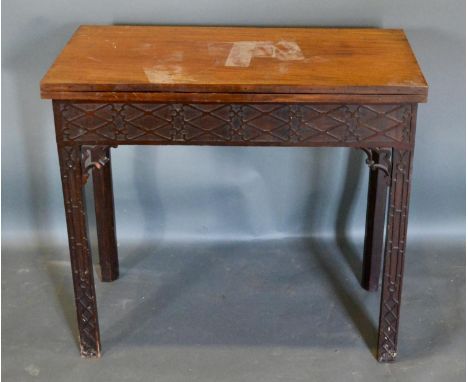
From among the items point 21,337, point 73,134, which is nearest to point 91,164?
point 73,134

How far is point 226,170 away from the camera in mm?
2982

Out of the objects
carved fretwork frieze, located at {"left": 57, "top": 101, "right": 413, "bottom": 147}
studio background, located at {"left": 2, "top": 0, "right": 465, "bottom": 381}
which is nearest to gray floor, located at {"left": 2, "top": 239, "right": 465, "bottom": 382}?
studio background, located at {"left": 2, "top": 0, "right": 465, "bottom": 381}

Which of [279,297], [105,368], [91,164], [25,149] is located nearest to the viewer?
[91,164]

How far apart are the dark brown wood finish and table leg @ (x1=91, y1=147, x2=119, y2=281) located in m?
0.86

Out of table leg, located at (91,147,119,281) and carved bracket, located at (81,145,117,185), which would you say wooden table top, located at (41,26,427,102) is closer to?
carved bracket, located at (81,145,117,185)

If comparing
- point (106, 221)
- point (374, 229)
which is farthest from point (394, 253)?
point (106, 221)

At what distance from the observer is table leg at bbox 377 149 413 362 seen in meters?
2.21

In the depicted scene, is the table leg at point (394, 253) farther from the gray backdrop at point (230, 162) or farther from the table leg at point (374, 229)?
the gray backdrop at point (230, 162)

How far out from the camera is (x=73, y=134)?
2186mm

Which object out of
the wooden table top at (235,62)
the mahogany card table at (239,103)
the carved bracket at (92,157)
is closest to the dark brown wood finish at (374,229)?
the mahogany card table at (239,103)

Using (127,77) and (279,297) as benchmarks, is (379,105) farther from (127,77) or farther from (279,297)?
(279,297)

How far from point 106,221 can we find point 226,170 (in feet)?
1.58

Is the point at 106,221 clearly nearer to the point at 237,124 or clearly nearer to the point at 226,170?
the point at 226,170

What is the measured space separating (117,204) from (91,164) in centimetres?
78
